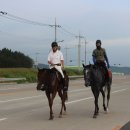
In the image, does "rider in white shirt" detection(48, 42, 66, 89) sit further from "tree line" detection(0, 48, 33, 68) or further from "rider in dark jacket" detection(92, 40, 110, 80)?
"tree line" detection(0, 48, 33, 68)

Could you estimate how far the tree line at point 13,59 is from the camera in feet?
341

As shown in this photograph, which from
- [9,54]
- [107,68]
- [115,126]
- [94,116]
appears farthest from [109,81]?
[9,54]

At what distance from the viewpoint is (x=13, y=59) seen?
106 meters

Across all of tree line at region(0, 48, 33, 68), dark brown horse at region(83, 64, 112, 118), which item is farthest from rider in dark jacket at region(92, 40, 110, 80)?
tree line at region(0, 48, 33, 68)

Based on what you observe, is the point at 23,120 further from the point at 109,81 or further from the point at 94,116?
the point at 109,81

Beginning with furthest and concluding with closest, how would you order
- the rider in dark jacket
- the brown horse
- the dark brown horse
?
the rider in dark jacket, the dark brown horse, the brown horse

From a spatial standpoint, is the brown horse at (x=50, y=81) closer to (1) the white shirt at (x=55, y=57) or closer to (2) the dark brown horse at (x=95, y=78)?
(1) the white shirt at (x=55, y=57)

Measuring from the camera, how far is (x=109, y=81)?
55.4ft

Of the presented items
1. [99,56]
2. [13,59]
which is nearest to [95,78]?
[99,56]

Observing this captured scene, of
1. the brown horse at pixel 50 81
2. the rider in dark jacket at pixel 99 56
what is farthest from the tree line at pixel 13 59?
the brown horse at pixel 50 81

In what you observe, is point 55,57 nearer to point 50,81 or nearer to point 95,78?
point 50,81

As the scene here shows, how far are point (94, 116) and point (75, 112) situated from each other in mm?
1785

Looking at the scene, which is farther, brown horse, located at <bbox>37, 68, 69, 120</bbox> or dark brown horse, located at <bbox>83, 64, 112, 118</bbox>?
dark brown horse, located at <bbox>83, 64, 112, 118</bbox>

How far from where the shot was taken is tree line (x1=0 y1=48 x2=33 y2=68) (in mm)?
103812
